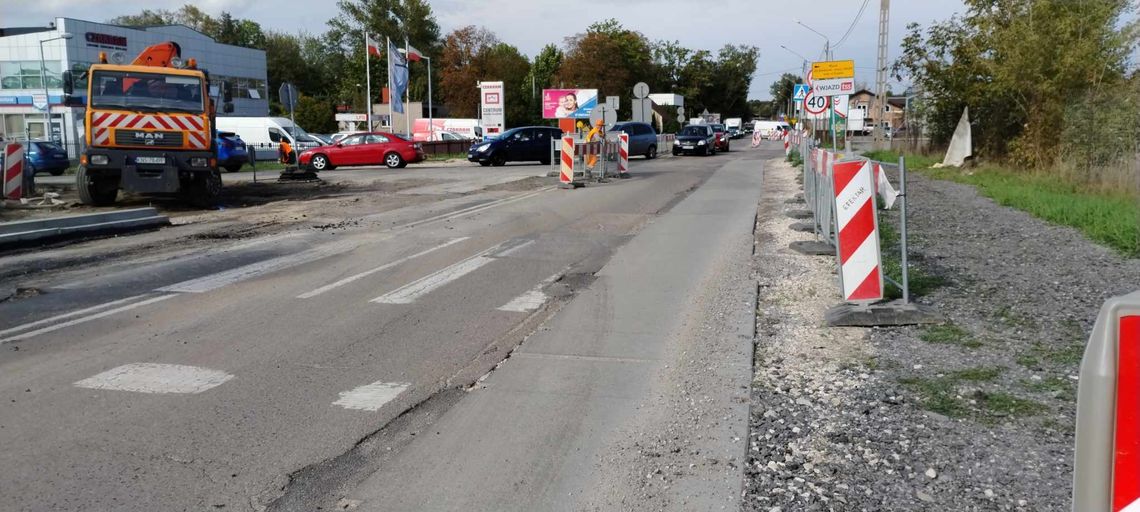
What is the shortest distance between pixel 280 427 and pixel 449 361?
5.30 ft

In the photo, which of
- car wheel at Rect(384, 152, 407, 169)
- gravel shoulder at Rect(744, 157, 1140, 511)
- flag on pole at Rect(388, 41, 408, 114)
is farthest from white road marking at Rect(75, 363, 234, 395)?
flag on pole at Rect(388, 41, 408, 114)

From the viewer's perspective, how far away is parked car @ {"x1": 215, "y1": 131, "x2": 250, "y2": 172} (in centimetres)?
3122

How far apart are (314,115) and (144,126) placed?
2495 inches

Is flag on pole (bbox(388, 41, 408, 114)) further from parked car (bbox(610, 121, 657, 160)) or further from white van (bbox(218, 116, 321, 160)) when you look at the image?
parked car (bbox(610, 121, 657, 160))

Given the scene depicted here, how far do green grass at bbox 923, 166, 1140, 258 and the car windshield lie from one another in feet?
50.0

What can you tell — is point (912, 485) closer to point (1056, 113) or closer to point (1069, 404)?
point (1069, 404)

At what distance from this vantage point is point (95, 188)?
17500 mm

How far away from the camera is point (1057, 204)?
47.3 ft

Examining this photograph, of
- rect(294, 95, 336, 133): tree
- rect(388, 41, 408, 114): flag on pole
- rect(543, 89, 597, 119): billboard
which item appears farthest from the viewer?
rect(294, 95, 336, 133): tree

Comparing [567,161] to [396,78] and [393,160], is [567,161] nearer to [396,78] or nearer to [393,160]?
[393,160]

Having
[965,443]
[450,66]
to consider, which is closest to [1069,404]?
[965,443]

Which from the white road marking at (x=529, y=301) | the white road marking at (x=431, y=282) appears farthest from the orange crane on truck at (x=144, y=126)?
the white road marking at (x=529, y=301)

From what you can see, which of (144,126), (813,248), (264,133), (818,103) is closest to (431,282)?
(813,248)

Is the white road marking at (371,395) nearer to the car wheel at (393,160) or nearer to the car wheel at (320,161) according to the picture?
the car wheel at (320,161)
